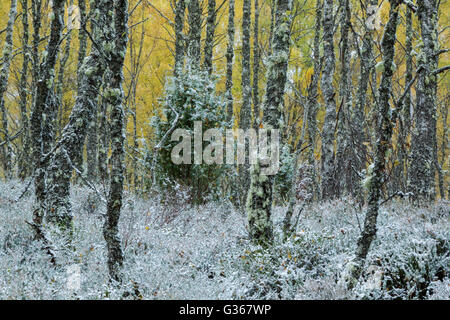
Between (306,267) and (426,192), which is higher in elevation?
(426,192)

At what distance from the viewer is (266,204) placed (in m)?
4.36

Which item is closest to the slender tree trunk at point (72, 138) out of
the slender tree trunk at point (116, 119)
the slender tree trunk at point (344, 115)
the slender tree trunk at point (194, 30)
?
the slender tree trunk at point (116, 119)

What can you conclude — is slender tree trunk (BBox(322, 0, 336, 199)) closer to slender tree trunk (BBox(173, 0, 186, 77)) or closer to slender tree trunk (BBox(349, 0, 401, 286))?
Result: slender tree trunk (BBox(173, 0, 186, 77))

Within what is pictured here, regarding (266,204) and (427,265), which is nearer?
(427,265)

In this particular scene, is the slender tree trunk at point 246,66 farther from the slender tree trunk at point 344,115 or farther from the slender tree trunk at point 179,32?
the slender tree trunk at point 344,115

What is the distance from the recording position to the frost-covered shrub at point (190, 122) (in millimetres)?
8297

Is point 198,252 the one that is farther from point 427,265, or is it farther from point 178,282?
point 427,265

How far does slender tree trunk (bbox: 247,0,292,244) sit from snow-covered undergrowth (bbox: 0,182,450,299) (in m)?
0.28

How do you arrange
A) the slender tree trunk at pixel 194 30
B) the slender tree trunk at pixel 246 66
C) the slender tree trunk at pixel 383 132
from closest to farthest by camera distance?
the slender tree trunk at pixel 383 132, the slender tree trunk at pixel 194 30, the slender tree trunk at pixel 246 66

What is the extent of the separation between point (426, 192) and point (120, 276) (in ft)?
19.2

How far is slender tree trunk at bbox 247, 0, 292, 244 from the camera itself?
14.3 ft

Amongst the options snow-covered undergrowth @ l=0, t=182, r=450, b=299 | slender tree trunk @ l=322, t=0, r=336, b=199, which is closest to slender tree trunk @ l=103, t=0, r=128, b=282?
snow-covered undergrowth @ l=0, t=182, r=450, b=299

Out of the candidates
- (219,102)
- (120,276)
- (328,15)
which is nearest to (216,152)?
(219,102)

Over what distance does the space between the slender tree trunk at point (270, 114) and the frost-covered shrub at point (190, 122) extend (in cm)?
392
